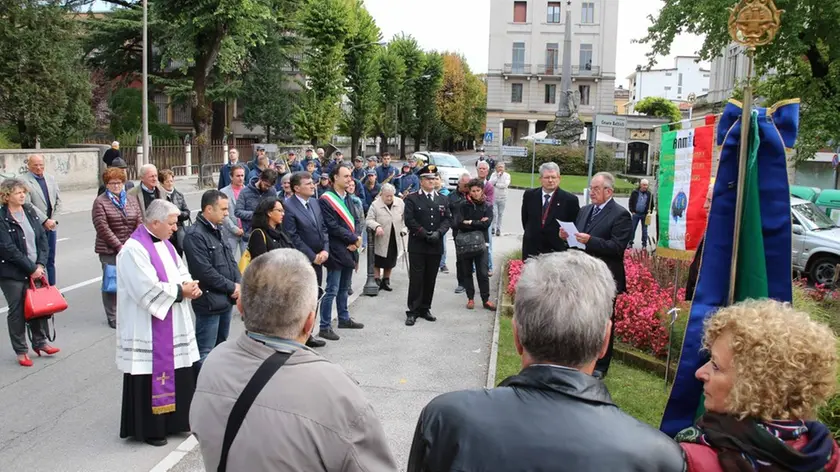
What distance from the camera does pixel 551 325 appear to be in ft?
6.81

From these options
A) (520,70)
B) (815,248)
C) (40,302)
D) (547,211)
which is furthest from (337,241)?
(520,70)

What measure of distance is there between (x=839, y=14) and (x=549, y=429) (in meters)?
20.0

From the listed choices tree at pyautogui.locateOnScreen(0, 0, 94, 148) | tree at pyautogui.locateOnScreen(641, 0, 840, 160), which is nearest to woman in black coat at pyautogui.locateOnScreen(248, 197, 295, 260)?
tree at pyautogui.locateOnScreen(641, 0, 840, 160)

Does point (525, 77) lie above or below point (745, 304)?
above

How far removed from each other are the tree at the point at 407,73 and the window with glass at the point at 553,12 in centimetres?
1667

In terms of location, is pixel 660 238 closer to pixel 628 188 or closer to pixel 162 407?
pixel 162 407

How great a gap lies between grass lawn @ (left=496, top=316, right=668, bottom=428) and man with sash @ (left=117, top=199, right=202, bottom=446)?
2996 millimetres

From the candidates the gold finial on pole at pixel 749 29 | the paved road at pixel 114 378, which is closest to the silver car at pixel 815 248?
the paved road at pixel 114 378

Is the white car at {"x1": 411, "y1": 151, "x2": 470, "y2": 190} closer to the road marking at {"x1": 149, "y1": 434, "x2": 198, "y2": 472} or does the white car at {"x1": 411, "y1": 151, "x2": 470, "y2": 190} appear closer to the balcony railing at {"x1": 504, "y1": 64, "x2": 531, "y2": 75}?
the road marking at {"x1": 149, "y1": 434, "x2": 198, "y2": 472}

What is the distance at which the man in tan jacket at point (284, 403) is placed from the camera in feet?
7.66

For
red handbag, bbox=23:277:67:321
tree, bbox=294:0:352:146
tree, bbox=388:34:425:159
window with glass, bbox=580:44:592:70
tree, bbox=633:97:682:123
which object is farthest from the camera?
tree, bbox=633:97:682:123

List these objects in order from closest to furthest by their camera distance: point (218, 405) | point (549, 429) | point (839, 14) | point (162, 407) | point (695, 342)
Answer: point (549, 429), point (218, 405), point (695, 342), point (162, 407), point (839, 14)

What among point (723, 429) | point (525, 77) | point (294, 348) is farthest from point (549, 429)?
point (525, 77)

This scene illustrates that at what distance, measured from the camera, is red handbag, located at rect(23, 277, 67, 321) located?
279 inches
